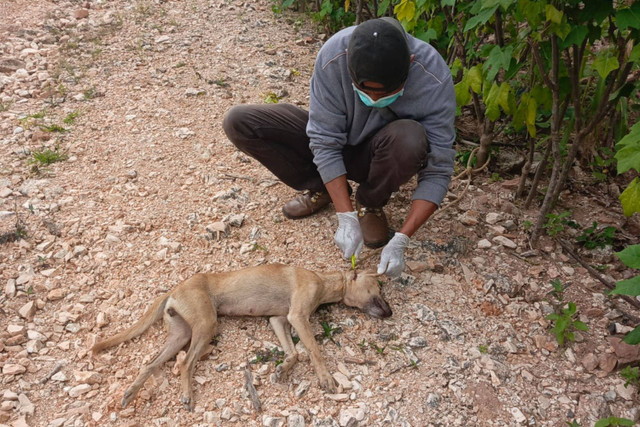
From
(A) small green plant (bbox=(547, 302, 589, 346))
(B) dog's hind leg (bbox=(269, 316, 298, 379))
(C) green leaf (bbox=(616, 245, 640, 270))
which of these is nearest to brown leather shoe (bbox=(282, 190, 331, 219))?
(B) dog's hind leg (bbox=(269, 316, 298, 379))

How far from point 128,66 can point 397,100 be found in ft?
11.4

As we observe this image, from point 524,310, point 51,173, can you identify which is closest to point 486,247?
point 524,310

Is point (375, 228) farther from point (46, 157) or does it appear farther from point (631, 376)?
point (46, 157)

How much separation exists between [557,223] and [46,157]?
12.6 feet

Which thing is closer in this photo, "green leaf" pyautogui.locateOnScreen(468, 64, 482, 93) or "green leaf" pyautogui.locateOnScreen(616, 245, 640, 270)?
"green leaf" pyautogui.locateOnScreen(616, 245, 640, 270)

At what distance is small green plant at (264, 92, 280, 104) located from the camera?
4508mm

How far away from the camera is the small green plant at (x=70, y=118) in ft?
13.9

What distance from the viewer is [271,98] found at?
4.52m

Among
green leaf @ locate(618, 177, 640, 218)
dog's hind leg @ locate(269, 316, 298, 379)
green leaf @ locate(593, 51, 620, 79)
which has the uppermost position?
green leaf @ locate(593, 51, 620, 79)

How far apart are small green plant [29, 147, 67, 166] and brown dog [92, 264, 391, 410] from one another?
1.92 meters

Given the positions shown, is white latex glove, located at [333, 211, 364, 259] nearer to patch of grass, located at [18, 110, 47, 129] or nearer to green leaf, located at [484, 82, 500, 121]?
green leaf, located at [484, 82, 500, 121]

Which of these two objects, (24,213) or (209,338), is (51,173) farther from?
(209,338)

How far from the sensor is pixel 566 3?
2.50 meters

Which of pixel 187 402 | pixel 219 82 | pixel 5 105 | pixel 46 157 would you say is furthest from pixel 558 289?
pixel 5 105
